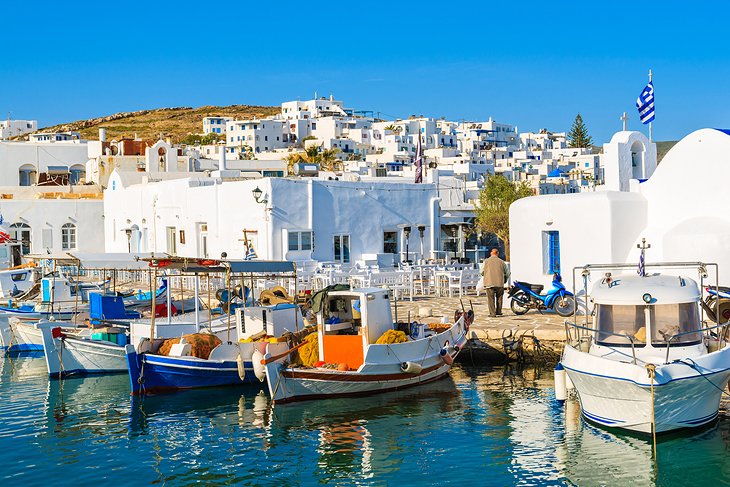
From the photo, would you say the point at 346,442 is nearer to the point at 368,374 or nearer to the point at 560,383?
the point at 368,374

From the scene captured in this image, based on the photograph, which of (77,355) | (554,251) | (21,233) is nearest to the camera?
(77,355)

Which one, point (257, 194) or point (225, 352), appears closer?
point (225, 352)

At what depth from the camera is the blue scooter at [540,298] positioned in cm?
2162

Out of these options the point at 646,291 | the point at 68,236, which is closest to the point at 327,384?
the point at 646,291

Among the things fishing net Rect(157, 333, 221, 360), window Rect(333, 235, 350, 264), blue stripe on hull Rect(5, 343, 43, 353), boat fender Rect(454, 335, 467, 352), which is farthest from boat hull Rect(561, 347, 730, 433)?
window Rect(333, 235, 350, 264)

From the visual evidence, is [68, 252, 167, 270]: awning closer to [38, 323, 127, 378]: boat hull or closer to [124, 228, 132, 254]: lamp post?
[38, 323, 127, 378]: boat hull

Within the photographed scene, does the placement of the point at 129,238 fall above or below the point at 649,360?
above

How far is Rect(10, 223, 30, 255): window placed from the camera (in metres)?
43.8

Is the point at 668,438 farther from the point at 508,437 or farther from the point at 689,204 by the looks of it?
the point at 689,204

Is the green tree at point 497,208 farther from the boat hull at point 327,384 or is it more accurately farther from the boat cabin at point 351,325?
the boat hull at point 327,384

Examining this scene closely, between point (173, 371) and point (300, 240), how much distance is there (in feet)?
42.0

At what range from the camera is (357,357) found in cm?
1823

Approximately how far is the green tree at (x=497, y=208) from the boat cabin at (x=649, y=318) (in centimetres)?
2310

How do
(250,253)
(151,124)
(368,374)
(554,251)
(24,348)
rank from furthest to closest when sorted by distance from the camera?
(151,124) → (250,253) → (24,348) → (554,251) → (368,374)
